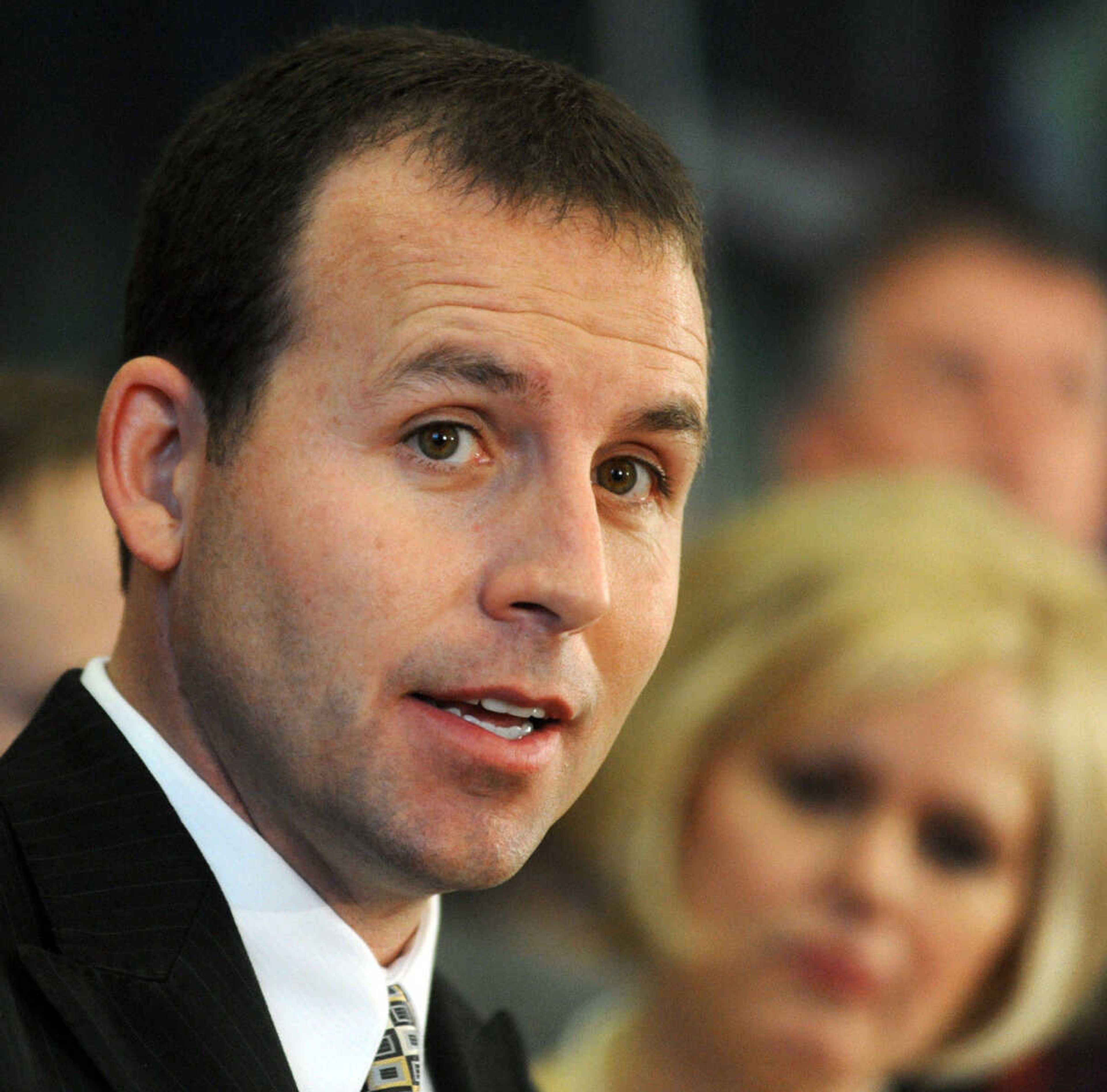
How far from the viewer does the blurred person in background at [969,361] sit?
159 inches

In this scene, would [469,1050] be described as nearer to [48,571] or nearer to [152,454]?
[152,454]

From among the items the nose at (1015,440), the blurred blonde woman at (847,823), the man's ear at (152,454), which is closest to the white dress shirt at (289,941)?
the man's ear at (152,454)

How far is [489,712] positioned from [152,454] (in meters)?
0.50

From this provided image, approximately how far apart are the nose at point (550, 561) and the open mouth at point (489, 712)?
0.10 meters

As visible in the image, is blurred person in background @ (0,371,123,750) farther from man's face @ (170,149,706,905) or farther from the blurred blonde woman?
A: the blurred blonde woman

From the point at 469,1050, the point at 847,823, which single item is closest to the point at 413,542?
the point at 469,1050

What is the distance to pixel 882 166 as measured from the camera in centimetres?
410

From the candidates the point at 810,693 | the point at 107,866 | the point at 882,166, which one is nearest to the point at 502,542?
the point at 107,866

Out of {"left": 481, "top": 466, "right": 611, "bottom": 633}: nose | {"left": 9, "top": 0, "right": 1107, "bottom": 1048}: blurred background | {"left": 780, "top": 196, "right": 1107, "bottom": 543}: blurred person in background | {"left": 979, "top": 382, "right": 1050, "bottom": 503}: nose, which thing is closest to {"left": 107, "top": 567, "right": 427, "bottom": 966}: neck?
{"left": 481, "top": 466, "right": 611, "bottom": 633}: nose

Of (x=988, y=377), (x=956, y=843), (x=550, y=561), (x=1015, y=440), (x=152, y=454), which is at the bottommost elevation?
(x=956, y=843)

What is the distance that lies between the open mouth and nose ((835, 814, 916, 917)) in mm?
2291

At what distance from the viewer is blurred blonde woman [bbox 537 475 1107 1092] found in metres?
3.64

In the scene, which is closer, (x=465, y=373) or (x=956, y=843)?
(x=465, y=373)

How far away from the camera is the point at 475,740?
1568 mm
